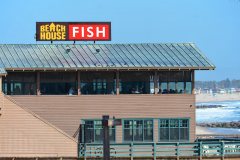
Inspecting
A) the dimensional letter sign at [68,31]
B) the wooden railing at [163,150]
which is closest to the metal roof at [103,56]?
the dimensional letter sign at [68,31]

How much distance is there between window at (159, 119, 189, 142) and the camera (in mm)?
51375

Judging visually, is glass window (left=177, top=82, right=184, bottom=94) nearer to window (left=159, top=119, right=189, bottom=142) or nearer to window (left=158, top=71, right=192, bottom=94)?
window (left=158, top=71, right=192, bottom=94)

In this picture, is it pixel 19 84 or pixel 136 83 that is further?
pixel 136 83

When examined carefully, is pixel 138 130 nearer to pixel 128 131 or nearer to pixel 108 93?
pixel 128 131

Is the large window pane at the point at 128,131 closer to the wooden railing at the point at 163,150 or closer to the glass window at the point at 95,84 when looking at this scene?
the wooden railing at the point at 163,150

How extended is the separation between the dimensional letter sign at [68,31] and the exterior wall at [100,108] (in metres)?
5.85

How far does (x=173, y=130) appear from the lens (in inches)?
2026

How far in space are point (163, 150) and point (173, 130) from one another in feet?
8.98

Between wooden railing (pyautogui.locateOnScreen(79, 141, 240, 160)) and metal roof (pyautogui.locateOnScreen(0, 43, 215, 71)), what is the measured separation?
551 cm

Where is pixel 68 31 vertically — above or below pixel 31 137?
above

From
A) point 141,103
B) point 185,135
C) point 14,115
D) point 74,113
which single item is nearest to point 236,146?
point 185,135

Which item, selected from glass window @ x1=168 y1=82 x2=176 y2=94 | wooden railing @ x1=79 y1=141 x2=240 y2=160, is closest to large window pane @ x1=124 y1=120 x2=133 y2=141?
wooden railing @ x1=79 y1=141 x2=240 y2=160

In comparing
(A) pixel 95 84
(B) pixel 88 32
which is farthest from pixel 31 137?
(B) pixel 88 32

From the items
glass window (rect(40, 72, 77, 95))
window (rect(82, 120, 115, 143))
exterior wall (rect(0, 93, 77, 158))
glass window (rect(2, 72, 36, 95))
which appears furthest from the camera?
glass window (rect(40, 72, 77, 95))
